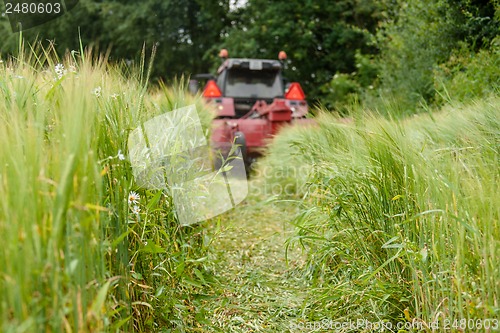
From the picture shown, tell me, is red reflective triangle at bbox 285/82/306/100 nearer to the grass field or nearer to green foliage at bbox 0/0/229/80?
the grass field

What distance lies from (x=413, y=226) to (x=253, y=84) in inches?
249

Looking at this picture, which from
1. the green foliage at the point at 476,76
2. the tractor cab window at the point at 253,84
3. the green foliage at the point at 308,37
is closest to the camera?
the green foliage at the point at 476,76

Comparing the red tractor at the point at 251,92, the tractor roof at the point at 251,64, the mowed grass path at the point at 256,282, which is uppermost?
the tractor roof at the point at 251,64

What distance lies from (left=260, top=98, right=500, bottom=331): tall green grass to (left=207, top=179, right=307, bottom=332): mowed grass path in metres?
0.12

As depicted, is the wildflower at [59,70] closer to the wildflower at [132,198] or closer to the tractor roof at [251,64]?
the wildflower at [132,198]

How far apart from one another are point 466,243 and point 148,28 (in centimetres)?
1284

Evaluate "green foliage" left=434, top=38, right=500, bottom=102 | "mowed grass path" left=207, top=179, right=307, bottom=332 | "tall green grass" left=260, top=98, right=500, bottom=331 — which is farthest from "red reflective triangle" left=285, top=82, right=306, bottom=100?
"tall green grass" left=260, top=98, right=500, bottom=331

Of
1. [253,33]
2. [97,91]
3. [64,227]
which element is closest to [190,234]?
[97,91]

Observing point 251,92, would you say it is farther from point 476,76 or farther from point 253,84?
point 476,76

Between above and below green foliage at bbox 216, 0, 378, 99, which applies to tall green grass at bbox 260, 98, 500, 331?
below

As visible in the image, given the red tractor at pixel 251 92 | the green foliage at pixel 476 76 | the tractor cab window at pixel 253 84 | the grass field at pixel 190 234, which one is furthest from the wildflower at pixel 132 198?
the tractor cab window at pixel 253 84

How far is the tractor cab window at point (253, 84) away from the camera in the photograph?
7688mm

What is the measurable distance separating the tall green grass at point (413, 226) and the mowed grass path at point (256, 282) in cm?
12

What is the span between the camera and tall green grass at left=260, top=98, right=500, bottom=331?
4.63ft
